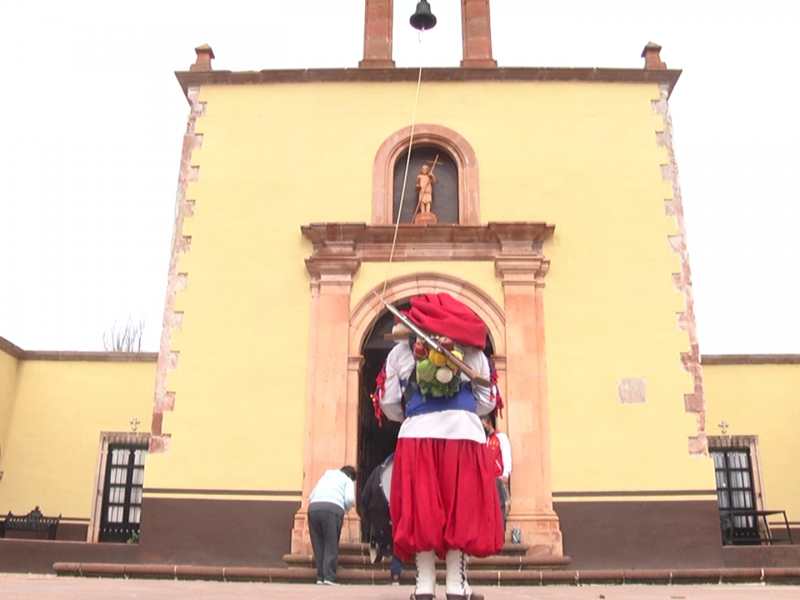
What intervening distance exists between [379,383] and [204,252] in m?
6.20

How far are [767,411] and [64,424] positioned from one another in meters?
11.6

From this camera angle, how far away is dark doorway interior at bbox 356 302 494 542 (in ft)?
34.0

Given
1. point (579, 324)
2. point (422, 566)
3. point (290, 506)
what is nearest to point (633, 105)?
point (579, 324)

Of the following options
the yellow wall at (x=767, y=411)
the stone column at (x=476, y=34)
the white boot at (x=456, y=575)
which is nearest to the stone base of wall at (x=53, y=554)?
the white boot at (x=456, y=575)

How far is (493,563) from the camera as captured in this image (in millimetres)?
8469

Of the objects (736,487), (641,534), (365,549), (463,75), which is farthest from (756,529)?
(463,75)

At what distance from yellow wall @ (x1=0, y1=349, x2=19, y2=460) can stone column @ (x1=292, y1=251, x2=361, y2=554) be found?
6391mm

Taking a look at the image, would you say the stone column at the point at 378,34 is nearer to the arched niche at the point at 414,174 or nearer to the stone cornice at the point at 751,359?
the arched niche at the point at 414,174

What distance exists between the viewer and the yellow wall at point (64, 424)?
1343 cm

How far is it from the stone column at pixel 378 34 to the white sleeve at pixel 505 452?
5479 millimetres

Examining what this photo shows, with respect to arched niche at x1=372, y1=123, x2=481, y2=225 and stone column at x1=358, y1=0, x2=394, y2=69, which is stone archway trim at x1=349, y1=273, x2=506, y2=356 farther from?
stone column at x1=358, y1=0, x2=394, y2=69

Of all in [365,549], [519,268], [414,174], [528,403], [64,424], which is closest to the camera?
[365,549]

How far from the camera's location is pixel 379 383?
5035 millimetres

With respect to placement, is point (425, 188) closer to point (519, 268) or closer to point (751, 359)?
point (519, 268)
